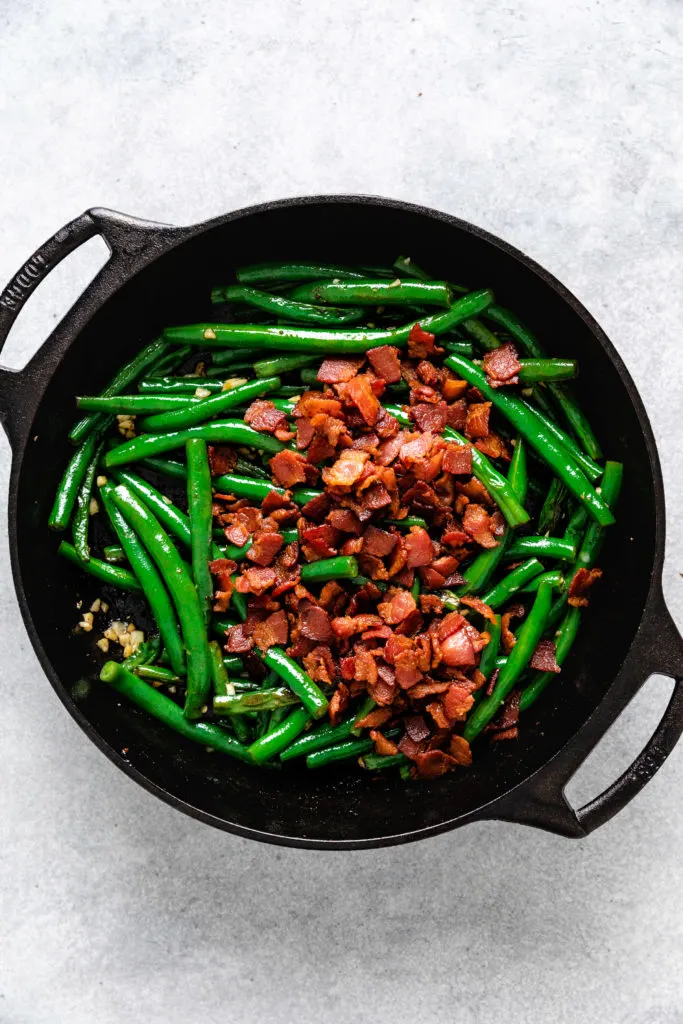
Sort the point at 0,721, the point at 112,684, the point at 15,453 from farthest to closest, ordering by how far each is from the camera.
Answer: the point at 0,721 → the point at 112,684 → the point at 15,453

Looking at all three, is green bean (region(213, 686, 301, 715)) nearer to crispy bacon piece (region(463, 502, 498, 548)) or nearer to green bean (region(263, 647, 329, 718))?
green bean (region(263, 647, 329, 718))

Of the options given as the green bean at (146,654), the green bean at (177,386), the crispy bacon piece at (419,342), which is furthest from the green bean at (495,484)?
the green bean at (146,654)

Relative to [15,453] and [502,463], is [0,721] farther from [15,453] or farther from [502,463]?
[502,463]

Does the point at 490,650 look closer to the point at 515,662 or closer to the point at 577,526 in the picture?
the point at 515,662

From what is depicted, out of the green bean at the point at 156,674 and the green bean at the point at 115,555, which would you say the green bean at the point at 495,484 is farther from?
the green bean at the point at 156,674

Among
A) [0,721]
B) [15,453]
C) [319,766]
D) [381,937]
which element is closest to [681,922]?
[381,937]

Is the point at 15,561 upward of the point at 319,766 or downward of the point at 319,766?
upward
